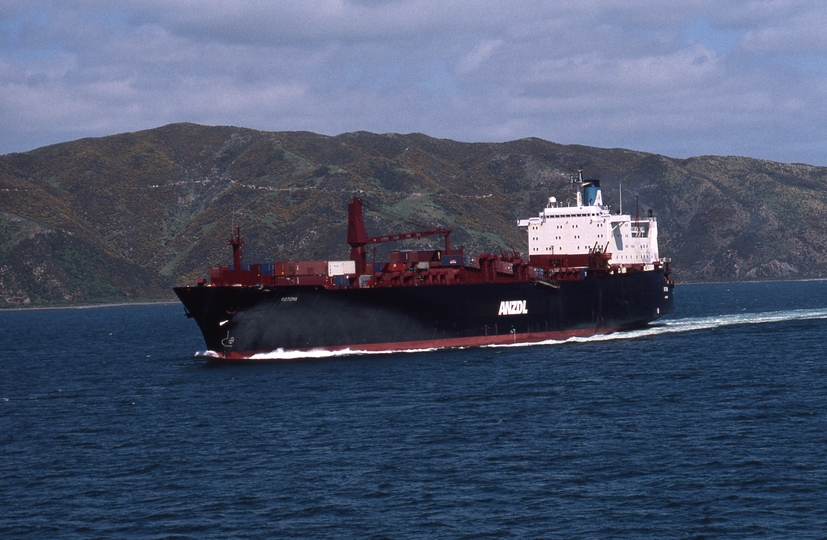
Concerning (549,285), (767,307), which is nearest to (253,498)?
(549,285)

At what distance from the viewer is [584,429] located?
42.5 m

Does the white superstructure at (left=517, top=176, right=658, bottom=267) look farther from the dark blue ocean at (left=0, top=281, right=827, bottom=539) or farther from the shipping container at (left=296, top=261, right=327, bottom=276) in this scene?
the shipping container at (left=296, top=261, right=327, bottom=276)

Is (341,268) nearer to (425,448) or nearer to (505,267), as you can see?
(505,267)

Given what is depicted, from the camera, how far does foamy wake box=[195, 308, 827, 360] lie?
222ft

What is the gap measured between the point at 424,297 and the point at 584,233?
29.3 meters

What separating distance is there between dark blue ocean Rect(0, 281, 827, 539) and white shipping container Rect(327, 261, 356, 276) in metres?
8.53

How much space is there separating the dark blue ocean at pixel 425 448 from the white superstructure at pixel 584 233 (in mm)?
26884

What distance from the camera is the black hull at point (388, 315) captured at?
217 ft

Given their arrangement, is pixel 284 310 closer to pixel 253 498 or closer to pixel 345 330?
pixel 345 330

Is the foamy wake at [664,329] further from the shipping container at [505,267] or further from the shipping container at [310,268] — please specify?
the shipping container at [505,267]

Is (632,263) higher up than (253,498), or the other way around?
(632,263)

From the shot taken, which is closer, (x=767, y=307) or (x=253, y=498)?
(x=253, y=498)

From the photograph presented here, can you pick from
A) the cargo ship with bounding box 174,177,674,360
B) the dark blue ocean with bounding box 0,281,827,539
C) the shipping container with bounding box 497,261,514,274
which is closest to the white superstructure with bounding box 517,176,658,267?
the cargo ship with bounding box 174,177,674,360

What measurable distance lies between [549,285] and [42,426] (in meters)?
43.8
